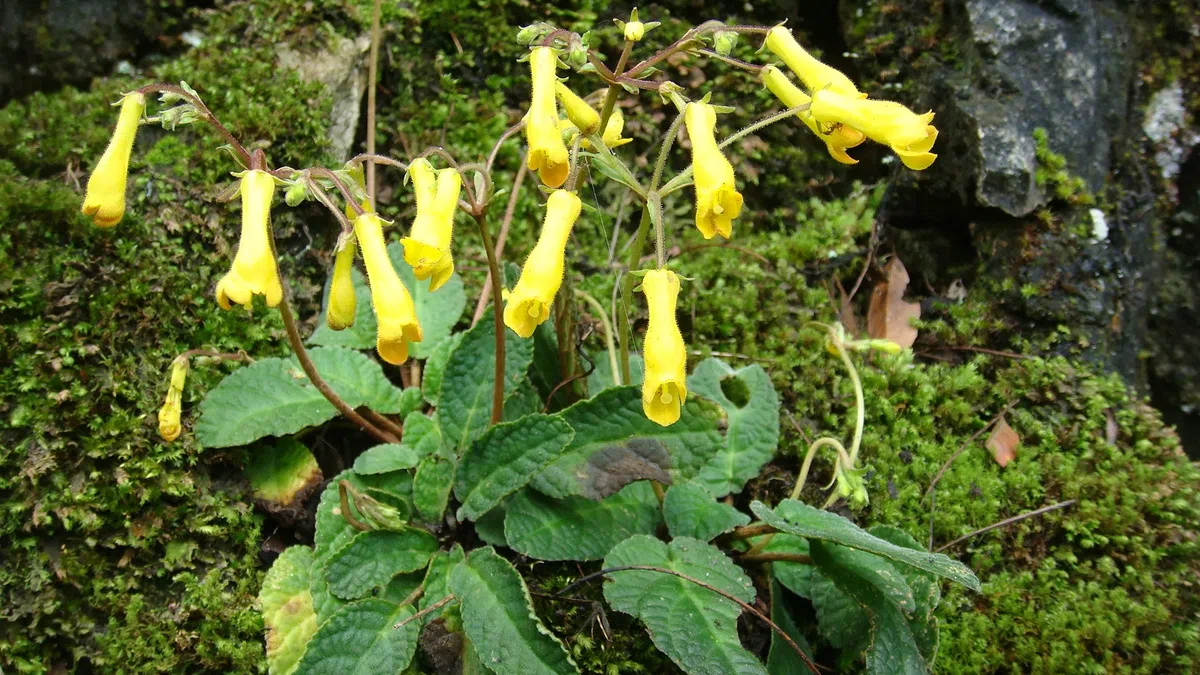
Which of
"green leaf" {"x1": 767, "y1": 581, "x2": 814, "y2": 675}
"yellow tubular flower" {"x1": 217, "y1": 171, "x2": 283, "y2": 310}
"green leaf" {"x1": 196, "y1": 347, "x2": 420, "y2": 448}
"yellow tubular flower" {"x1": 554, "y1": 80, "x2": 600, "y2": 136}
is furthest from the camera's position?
"green leaf" {"x1": 196, "y1": 347, "x2": 420, "y2": 448}

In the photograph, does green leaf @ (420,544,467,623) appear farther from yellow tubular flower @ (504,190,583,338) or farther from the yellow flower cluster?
the yellow flower cluster

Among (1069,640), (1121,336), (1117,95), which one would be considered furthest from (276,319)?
(1117,95)

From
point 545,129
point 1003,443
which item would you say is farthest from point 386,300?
point 1003,443

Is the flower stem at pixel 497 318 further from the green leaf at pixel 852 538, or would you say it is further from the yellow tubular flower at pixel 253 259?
the green leaf at pixel 852 538

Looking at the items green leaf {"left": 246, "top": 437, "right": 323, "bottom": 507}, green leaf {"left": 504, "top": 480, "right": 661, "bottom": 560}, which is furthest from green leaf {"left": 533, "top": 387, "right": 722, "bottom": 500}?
green leaf {"left": 246, "top": 437, "right": 323, "bottom": 507}

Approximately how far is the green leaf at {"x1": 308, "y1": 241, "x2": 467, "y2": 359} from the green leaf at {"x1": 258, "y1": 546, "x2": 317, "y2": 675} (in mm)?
773

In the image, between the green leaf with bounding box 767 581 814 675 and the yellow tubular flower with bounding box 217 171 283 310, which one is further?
the green leaf with bounding box 767 581 814 675

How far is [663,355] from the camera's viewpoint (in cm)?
178

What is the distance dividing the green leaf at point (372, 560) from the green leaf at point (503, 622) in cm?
18

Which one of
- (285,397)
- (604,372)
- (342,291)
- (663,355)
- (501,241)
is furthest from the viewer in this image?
(501,241)

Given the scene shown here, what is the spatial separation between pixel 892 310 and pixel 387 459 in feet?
7.41

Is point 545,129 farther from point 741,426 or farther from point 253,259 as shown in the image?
point 741,426

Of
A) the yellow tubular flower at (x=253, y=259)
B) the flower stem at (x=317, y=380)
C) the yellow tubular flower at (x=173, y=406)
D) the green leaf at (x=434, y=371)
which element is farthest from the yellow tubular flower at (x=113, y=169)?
the green leaf at (x=434, y=371)

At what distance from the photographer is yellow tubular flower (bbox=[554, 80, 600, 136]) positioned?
1909mm
